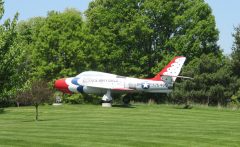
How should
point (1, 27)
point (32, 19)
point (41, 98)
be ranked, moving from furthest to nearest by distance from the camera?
point (32, 19) → point (41, 98) → point (1, 27)

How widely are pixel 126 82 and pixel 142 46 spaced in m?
15.7

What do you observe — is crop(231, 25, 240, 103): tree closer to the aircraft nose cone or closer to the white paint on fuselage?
the white paint on fuselage

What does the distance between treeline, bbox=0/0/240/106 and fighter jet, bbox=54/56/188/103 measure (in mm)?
2895

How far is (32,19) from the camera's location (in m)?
104

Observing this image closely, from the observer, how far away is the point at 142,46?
75.2 m

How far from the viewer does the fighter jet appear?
6028 cm

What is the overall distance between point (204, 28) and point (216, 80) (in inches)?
504

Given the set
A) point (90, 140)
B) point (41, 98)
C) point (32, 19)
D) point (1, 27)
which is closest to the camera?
point (1, 27)

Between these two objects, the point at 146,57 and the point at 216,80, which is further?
the point at 146,57

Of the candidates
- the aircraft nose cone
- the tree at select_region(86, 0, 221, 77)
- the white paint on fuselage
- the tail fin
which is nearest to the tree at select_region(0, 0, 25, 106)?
the white paint on fuselage

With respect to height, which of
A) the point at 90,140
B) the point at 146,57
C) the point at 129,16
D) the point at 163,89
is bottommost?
the point at 90,140

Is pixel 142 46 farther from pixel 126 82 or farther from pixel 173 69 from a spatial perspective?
pixel 126 82

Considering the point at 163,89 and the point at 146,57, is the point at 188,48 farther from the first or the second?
the point at 163,89

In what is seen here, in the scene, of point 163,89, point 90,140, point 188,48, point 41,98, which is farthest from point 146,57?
point 90,140
